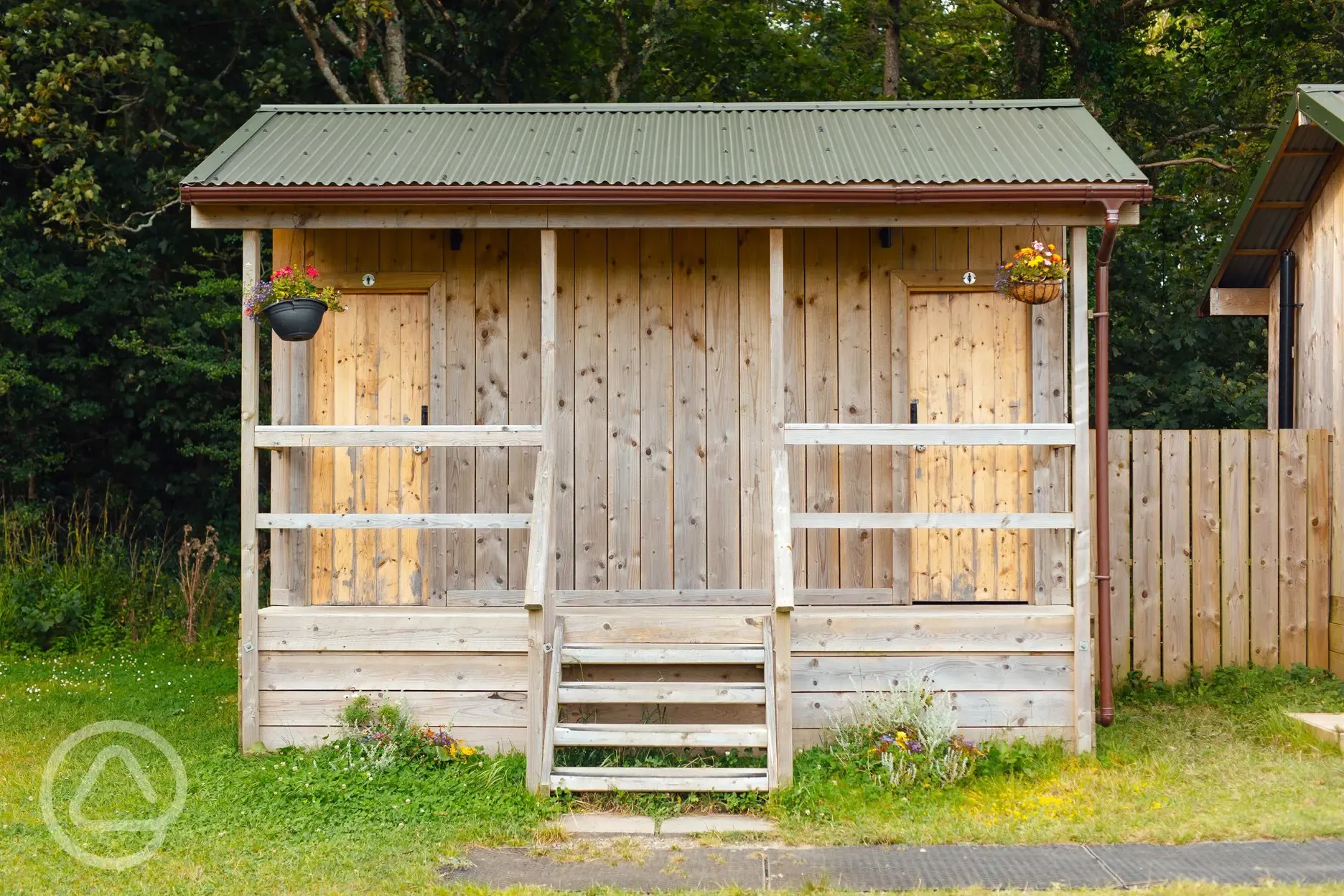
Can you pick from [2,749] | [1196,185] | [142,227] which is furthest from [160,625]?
[1196,185]

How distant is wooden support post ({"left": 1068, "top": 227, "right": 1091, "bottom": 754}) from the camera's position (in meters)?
6.21

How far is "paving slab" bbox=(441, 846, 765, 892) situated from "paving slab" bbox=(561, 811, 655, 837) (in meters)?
0.23

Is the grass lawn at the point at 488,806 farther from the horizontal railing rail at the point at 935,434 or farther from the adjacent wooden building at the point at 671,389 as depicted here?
the horizontal railing rail at the point at 935,434

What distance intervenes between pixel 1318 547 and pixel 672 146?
16.3 feet

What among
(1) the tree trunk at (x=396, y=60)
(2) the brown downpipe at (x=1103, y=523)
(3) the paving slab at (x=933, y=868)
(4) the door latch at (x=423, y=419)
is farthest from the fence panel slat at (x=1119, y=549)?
(1) the tree trunk at (x=396, y=60)


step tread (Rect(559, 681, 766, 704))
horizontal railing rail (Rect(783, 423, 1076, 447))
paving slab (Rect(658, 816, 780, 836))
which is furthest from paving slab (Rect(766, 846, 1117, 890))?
horizontal railing rail (Rect(783, 423, 1076, 447))

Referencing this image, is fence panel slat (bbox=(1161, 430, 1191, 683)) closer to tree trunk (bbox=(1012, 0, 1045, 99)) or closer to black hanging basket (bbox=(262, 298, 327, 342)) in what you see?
black hanging basket (bbox=(262, 298, 327, 342))

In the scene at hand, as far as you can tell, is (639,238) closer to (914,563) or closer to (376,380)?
(376,380)

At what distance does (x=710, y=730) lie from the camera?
574 cm

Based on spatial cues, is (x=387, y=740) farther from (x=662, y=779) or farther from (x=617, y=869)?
(x=617, y=869)

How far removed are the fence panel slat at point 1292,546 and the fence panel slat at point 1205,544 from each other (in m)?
0.40

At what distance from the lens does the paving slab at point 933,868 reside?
4504mm

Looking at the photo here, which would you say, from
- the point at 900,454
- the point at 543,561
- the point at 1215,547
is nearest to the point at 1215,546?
the point at 1215,547

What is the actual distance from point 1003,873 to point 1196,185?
1211 cm
